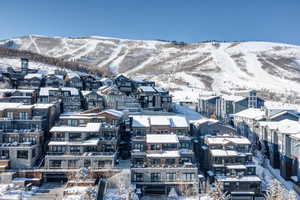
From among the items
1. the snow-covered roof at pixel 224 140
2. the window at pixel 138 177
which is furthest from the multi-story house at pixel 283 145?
the window at pixel 138 177

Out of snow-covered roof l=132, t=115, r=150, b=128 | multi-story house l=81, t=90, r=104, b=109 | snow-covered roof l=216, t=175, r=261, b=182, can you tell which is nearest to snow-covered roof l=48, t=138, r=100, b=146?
snow-covered roof l=132, t=115, r=150, b=128

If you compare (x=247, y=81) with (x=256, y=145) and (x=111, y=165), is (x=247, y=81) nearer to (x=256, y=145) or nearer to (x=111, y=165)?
(x=256, y=145)

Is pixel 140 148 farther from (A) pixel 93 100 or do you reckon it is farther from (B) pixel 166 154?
(A) pixel 93 100

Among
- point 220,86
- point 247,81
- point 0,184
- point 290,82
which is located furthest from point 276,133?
point 290,82

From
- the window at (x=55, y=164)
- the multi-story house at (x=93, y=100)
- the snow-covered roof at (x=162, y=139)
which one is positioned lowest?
the window at (x=55, y=164)

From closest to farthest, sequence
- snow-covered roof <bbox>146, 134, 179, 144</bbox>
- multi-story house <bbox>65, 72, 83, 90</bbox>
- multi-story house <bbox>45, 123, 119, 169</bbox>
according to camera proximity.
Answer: multi-story house <bbox>45, 123, 119, 169</bbox>, snow-covered roof <bbox>146, 134, 179, 144</bbox>, multi-story house <bbox>65, 72, 83, 90</bbox>

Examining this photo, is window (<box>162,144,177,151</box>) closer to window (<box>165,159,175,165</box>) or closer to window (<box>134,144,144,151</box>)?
window (<box>165,159,175,165</box>)

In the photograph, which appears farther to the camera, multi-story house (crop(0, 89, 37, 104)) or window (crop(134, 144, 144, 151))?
multi-story house (crop(0, 89, 37, 104))

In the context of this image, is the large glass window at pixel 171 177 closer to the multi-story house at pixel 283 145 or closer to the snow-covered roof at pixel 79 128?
the snow-covered roof at pixel 79 128

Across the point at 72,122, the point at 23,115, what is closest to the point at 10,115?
the point at 23,115
